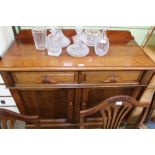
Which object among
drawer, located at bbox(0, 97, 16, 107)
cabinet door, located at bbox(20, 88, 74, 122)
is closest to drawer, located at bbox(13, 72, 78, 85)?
cabinet door, located at bbox(20, 88, 74, 122)

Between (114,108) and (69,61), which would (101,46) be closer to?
(69,61)

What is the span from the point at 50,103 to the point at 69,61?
410mm

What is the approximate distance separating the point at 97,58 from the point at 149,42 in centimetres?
54

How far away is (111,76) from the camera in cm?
103

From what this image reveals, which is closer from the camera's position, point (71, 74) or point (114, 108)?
point (114, 108)

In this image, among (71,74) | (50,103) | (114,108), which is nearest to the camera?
(114,108)

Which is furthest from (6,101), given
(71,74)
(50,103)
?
(71,74)

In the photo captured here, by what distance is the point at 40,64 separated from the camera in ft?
3.10

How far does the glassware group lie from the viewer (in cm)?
101

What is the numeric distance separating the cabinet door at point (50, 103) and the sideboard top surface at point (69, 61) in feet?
0.74

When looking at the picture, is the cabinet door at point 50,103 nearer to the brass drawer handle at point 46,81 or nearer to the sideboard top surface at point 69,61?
the brass drawer handle at point 46,81
